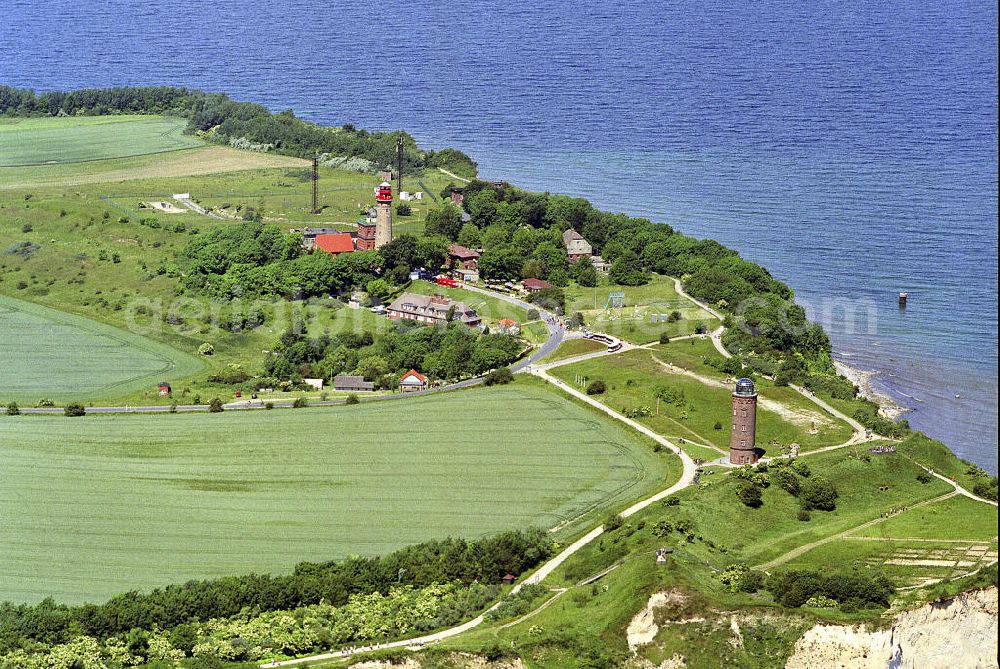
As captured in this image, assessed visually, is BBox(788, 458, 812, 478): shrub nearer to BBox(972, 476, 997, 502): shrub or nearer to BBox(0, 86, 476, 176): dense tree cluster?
BBox(972, 476, 997, 502): shrub

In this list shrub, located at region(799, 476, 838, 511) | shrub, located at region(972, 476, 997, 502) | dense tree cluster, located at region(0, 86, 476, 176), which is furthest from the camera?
dense tree cluster, located at region(0, 86, 476, 176)

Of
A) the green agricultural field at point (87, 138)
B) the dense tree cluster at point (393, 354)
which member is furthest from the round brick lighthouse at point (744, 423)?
the green agricultural field at point (87, 138)

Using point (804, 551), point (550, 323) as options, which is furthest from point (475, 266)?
point (804, 551)

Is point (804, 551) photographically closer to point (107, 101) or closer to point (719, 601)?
point (719, 601)

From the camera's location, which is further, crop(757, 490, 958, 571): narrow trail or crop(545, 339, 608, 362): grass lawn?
crop(545, 339, 608, 362): grass lawn

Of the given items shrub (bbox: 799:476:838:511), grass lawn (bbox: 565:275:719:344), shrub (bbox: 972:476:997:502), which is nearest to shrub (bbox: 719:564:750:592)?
shrub (bbox: 799:476:838:511)

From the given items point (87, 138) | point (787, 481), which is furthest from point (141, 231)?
point (787, 481)
